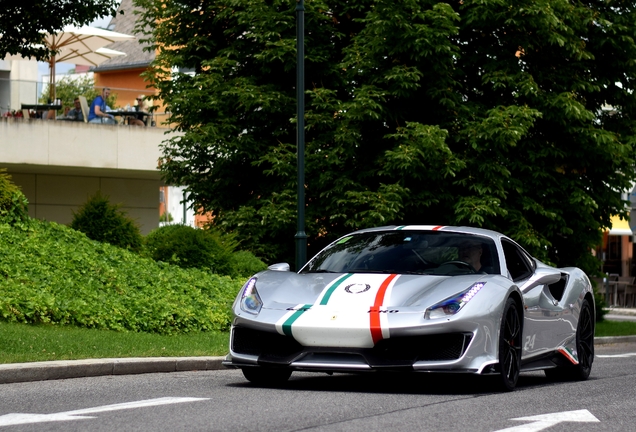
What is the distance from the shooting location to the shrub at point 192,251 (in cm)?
2353

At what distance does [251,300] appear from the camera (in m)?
10.1

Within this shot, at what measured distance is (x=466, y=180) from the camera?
24719 mm

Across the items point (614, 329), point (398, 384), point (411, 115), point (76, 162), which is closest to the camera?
point (398, 384)

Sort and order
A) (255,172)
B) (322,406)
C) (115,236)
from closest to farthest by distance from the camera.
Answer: (322,406) → (115,236) → (255,172)

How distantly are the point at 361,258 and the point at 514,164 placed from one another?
1510cm

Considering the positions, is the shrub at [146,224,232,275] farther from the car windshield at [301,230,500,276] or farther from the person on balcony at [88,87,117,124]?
the car windshield at [301,230,500,276]

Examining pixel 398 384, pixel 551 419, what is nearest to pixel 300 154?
pixel 398 384

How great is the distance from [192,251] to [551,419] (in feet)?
52.6

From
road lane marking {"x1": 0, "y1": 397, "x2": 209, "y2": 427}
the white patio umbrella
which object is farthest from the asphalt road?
the white patio umbrella

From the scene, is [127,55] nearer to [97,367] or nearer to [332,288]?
[97,367]

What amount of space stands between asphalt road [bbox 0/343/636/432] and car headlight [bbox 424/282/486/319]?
2.06 ft

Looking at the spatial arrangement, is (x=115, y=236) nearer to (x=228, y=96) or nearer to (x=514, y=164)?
(x=228, y=96)

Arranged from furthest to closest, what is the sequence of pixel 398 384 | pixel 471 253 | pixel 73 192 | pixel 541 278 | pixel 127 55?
pixel 127 55 < pixel 73 192 < pixel 541 278 < pixel 471 253 < pixel 398 384

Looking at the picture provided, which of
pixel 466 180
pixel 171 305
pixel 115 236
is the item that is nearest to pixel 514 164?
pixel 466 180
